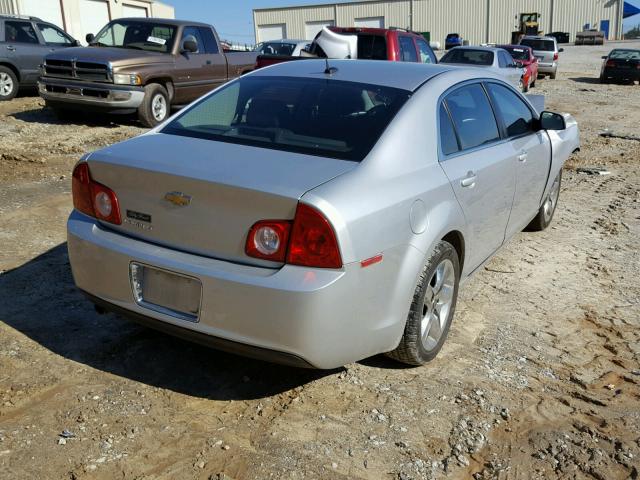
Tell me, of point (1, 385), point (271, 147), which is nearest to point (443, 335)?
point (271, 147)

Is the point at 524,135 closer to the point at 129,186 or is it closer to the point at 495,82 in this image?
the point at 495,82

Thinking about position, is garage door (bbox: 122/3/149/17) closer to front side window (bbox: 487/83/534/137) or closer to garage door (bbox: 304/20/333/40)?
garage door (bbox: 304/20/333/40)

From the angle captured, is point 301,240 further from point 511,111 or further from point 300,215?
point 511,111

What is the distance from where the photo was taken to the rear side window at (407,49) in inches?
466

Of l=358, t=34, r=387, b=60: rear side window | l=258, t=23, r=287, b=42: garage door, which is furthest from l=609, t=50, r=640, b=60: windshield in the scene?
l=258, t=23, r=287, b=42: garage door

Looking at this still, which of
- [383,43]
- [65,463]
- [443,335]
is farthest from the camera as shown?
[383,43]

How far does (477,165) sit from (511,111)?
1.18 metres

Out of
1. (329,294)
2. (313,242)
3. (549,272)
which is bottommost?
(549,272)

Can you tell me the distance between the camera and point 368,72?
404cm

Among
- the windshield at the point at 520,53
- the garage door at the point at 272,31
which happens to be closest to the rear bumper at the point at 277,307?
the windshield at the point at 520,53

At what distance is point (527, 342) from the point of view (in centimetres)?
407

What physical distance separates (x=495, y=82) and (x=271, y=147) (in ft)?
7.23

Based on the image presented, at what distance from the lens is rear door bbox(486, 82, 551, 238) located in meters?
4.69

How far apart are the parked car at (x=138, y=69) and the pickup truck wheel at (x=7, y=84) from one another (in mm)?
2660
